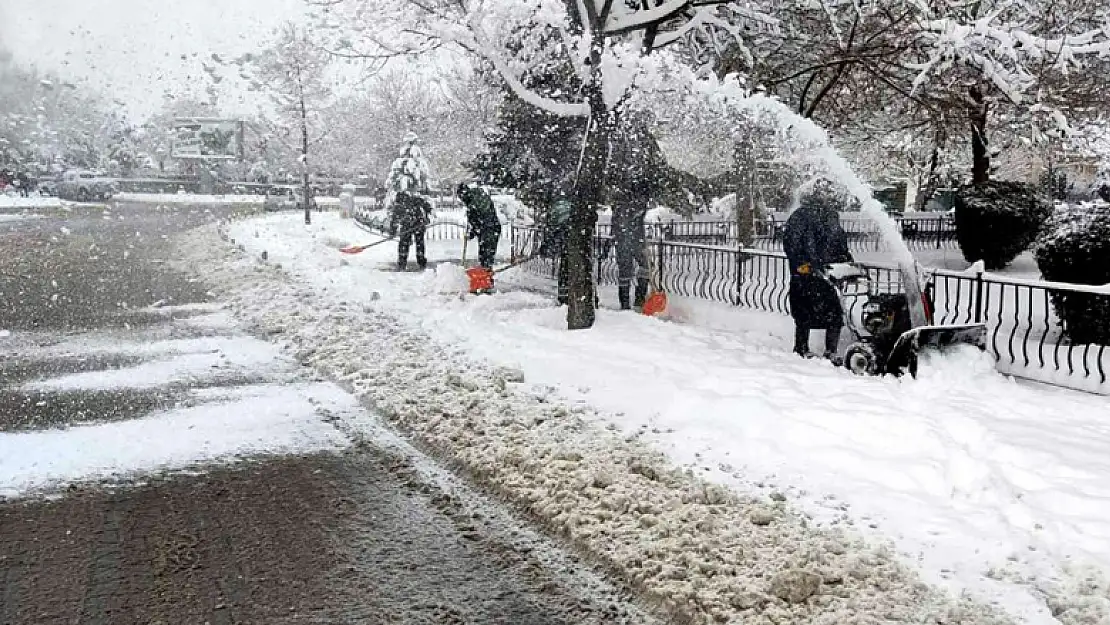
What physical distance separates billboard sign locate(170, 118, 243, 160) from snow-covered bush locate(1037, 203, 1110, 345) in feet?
190

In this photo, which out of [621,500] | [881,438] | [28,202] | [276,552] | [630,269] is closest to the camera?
[276,552]

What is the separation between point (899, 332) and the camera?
7.67m

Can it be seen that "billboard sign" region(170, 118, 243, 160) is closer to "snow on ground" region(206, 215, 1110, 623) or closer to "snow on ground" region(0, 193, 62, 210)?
"snow on ground" region(0, 193, 62, 210)

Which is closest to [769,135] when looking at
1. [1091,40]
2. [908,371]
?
[908,371]

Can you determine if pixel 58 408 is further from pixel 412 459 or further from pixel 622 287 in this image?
pixel 622 287

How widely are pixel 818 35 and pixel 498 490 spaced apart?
10.2m

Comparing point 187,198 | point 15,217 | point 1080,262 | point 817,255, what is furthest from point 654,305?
point 187,198

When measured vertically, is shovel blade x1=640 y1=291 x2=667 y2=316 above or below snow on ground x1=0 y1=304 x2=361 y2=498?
above

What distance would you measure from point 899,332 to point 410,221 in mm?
12445

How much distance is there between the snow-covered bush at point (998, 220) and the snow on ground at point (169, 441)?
1339 centimetres

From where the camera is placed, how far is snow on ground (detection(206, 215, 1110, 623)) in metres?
4.11

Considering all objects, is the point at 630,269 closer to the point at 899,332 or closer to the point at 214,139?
the point at 899,332

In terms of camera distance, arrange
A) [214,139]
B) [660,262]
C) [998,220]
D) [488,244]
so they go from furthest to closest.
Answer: [214,139]
[998,220]
[488,244]
[660,262]

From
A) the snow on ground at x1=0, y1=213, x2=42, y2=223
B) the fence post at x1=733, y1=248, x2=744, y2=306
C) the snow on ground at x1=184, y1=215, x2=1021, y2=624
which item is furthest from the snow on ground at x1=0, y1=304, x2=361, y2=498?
the snow on ground at x1=0, y1=213, x2=42, y2=223
